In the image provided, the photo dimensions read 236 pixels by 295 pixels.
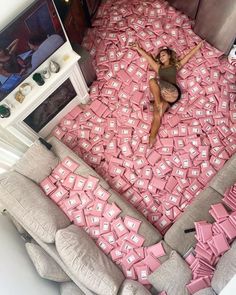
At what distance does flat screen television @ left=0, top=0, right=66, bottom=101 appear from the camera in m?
2.24

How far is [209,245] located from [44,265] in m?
1.23

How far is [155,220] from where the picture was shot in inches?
118

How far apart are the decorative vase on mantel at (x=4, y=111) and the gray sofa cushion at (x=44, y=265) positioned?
1.02 m

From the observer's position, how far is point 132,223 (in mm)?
2785

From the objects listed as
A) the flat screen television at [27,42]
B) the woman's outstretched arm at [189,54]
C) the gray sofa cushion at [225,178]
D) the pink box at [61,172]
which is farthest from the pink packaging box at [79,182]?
the woman's outstretched arm at [189,54]

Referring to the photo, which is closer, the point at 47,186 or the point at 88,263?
the point at 88,263

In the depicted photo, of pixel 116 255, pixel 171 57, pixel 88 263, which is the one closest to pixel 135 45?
pixel 171 57

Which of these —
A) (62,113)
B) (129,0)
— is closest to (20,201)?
(62,113)

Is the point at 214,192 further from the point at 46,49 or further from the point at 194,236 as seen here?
the point at 46,49

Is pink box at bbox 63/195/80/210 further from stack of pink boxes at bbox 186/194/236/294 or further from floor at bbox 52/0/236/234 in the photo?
stack of pink boxes at bbox 186/194/236/294

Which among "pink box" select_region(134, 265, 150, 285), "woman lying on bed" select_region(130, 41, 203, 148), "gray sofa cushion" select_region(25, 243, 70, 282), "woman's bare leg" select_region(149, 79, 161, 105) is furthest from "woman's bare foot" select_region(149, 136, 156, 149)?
"gray sofa cushion" select_region(25, 243, 70, 282)

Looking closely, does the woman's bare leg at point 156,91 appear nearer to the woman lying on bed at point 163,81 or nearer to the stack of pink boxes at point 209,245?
the woman lying on bed at point 163,81

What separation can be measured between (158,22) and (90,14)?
2.60 feet

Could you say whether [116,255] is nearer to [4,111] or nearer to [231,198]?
[231,198]
